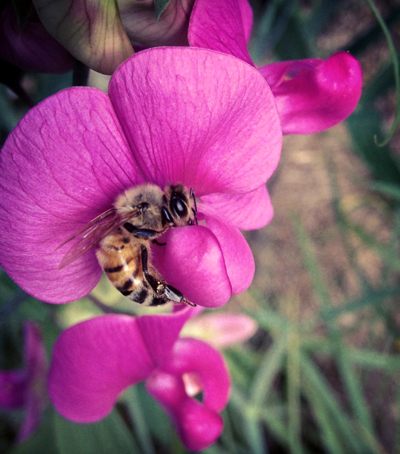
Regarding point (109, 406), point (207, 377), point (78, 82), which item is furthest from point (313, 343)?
point (78, 82)

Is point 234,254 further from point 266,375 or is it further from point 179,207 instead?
point 266,375

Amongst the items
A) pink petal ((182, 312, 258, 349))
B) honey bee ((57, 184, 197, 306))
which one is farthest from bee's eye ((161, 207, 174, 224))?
pink petal ((182, 312, 258, 349))

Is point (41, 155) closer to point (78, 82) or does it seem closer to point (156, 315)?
point (78, 82)

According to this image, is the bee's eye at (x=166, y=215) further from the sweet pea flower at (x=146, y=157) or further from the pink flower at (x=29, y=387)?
the pink flower at (x=29, y=387)

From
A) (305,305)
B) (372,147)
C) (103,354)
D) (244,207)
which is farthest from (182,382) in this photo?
(305,305)

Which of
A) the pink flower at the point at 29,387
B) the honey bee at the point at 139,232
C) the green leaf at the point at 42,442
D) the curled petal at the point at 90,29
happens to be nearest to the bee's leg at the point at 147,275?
the honey bee at the point at 139,232
